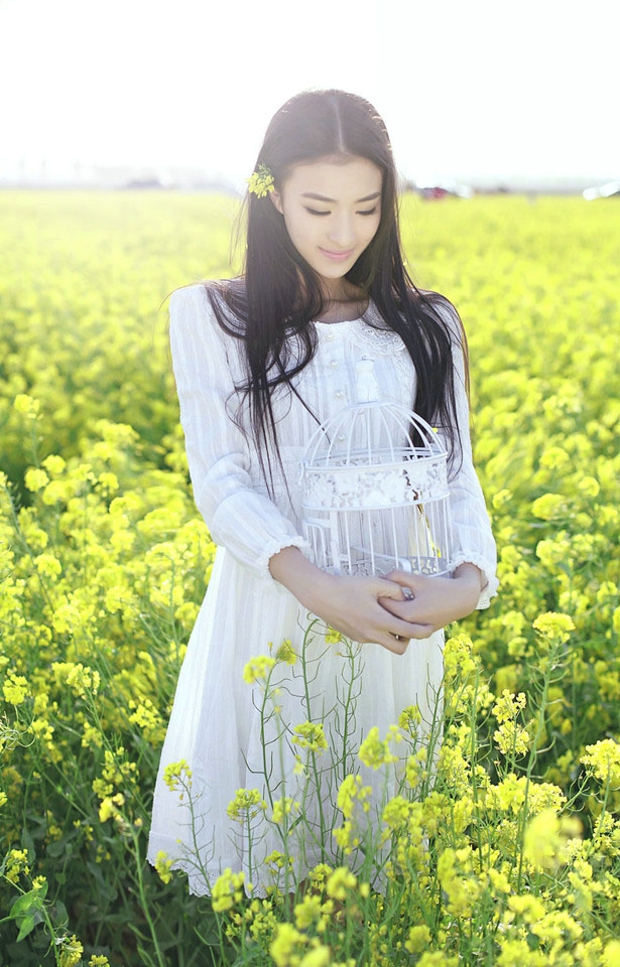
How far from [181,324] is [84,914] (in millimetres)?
1165

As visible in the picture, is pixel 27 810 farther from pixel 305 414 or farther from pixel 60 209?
pixel 60 209

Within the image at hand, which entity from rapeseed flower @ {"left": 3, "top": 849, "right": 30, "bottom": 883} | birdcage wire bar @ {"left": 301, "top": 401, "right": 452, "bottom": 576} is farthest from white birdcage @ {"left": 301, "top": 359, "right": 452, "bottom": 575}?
rapeseed flower @ {"left": 3, "top": 849, "right": 30, "bottom": 883}

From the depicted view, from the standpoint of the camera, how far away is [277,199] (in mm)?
1552

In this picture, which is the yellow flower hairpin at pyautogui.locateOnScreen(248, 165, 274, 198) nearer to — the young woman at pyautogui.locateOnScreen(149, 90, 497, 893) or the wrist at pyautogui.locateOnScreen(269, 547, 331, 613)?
the young woman at pyautogui.locateOnScreen(149, 90, 497, 893)

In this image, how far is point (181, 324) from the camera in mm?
1537

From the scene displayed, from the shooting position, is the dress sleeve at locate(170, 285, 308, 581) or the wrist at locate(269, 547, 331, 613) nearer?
the wrist at locate(269, 547, 331, 613)

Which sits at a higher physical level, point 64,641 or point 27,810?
point 64,641

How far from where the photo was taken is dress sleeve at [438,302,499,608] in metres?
1.50

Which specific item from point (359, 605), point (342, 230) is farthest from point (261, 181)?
point (359, 605)

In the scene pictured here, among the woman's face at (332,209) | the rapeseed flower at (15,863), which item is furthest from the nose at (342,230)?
the rapeseed flower at (15,863)

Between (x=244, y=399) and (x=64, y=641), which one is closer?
(x=244, y=399)

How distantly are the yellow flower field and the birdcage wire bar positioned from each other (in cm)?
15

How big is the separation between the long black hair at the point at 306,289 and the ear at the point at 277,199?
1 cm

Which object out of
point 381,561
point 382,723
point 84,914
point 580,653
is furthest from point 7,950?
point 580,653
